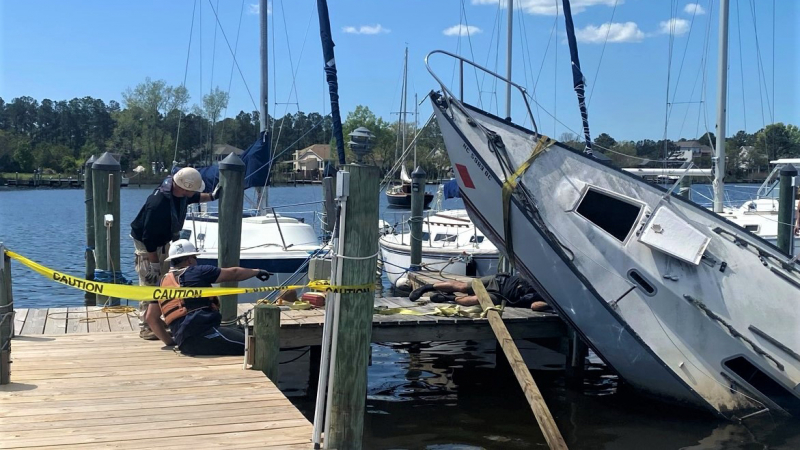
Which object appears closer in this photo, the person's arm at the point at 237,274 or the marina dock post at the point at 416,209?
the person's arm at the point at 237,274

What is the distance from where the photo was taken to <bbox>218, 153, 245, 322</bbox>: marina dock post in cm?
849

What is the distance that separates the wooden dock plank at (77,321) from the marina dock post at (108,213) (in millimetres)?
1468

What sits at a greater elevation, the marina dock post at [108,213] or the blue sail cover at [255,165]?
the blue sail cover at [255,165]

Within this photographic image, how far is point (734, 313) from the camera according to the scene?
8.73 metres

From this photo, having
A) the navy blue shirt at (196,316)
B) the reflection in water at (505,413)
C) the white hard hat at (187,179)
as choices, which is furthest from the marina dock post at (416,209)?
the navy blue shirt at (196,316)

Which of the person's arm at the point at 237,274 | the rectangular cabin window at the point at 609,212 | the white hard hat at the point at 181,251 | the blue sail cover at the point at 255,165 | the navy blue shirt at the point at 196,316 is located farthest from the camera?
the blue sail cover at the point at 255,165

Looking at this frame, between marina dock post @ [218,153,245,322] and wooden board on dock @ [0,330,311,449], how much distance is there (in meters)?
1.22

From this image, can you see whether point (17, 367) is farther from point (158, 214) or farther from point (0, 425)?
point (158, 214)

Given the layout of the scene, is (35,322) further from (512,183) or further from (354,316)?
(512,183)

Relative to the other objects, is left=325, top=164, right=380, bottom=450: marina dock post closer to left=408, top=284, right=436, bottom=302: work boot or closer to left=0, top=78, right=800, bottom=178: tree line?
left=408, top=284, right=436, bottom=302: work boot

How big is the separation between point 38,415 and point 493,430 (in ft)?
16.8

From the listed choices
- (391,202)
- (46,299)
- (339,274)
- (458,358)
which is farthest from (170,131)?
(339,274)

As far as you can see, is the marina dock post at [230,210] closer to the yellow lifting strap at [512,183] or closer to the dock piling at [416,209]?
the yellow lifting strap at [512,183]

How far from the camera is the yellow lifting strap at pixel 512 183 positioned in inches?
380
